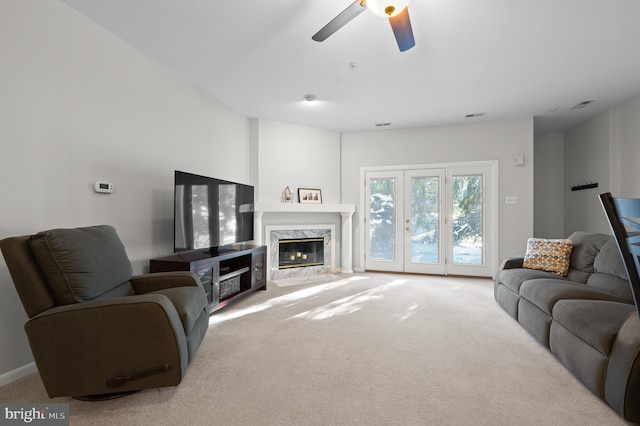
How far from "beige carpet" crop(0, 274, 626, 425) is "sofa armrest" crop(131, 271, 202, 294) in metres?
0.53

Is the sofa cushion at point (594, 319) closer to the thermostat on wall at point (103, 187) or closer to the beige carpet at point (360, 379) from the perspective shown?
the beige carpet at point (360, 379)

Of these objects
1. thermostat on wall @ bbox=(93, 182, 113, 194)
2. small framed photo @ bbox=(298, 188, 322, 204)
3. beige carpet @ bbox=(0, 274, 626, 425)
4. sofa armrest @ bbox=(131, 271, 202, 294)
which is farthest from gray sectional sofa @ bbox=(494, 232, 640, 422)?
thermostat on wall @ bbox=(93, 182, 113, 194)

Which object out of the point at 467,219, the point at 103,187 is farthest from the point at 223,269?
the point at 467,219

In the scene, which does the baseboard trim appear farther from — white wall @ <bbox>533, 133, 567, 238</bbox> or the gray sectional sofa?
white wall @ <bbox>533, 133, 567, 238</bbox>

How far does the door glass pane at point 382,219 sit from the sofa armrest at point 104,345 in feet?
14.0

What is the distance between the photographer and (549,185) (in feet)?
19.0

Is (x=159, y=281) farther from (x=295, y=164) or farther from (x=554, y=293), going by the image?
(x=295, y=164)

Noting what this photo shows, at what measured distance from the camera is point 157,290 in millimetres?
2291

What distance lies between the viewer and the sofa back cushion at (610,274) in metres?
2.36

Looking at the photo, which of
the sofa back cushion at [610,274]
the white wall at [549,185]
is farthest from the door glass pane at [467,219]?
the sofa back cushion at [610,274]

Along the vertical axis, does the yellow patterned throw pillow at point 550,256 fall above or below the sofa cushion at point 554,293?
above

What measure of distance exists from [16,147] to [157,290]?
50.6 inches

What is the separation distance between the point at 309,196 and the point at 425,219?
2034 mm

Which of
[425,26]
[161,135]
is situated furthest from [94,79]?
[425,26]
